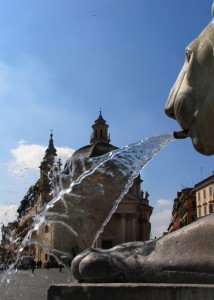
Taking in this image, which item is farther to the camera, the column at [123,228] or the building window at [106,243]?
the column at [123,228]

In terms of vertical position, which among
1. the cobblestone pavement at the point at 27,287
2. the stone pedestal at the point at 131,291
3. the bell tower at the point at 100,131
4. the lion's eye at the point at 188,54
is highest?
the bell tower at the point at 100,131

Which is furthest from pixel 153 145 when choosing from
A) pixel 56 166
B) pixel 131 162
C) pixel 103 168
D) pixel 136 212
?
pixel 136 212

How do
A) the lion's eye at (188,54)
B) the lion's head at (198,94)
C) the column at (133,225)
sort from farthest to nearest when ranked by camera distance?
the column at (133,225)
the lion's eye at (188,54)
the lion's head at (198,94)

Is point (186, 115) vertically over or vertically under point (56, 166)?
under

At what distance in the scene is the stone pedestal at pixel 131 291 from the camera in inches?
81.0

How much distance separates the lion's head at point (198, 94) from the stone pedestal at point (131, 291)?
87cm

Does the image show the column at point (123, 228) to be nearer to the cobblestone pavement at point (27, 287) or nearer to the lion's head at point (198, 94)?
the cobblestone pavement at point (27, 287)

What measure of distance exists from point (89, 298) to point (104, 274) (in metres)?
0.18

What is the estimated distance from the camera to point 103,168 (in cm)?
674

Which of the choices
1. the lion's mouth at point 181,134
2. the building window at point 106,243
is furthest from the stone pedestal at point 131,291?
the building window at point 106,243

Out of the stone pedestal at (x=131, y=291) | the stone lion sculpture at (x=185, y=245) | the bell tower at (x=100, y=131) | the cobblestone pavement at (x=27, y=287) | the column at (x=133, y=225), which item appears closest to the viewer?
the stone pedestal at (x=131, y=291)

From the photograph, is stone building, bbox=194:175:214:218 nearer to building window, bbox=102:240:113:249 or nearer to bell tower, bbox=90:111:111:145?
building window, bbox=102:240:113:249

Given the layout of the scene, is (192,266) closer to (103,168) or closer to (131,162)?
(131,162)

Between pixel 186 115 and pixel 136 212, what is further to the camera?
pixel 136 212
